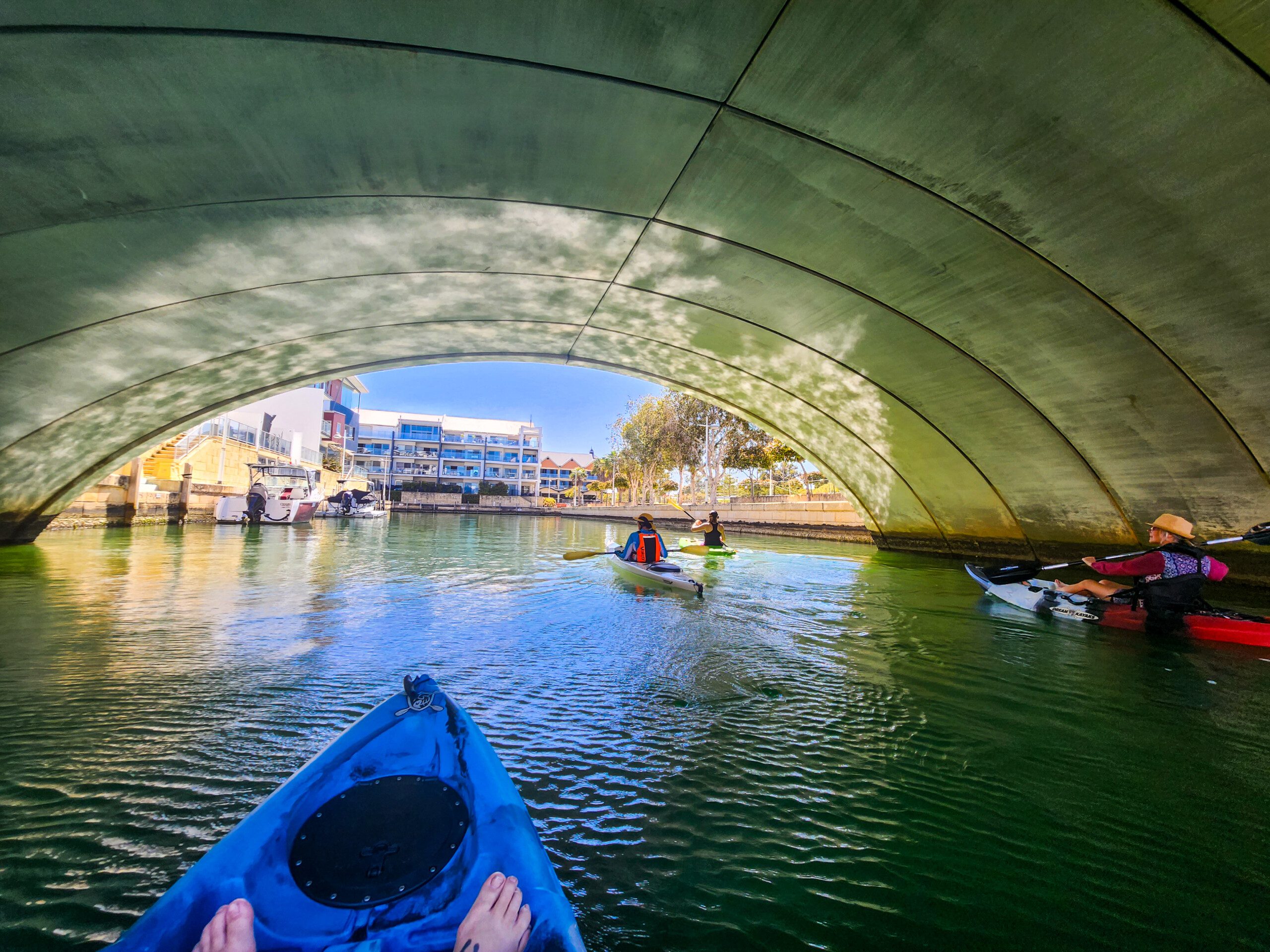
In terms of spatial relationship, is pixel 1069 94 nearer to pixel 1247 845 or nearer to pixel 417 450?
pixel 1247 845

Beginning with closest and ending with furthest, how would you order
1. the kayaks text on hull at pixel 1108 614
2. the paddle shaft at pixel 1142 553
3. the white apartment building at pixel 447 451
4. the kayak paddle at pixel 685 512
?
the kayaks text on hull at pixel 1108 614
the paddle shaft at pixel 1142 553
the kayak paddle at pixel 685 512
the white apartment building at pixel 447 451

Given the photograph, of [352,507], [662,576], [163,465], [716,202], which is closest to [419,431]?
[352,507]

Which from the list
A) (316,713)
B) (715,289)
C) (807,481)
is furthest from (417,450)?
(316,713)

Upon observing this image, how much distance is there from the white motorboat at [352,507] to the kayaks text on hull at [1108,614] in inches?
1656

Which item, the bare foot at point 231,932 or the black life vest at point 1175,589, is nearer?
the bare foot at point 231,932

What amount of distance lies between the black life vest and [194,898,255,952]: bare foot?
36.0 ft

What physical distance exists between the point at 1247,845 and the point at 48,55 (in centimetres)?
1137

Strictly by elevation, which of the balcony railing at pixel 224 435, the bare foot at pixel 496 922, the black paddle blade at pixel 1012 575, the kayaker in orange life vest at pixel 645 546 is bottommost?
the bare foot at pixel 496 922

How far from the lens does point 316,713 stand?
5020 millimetres

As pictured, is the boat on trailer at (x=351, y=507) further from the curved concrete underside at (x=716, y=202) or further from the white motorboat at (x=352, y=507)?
the curved concrete underside at (x=716, y=202)

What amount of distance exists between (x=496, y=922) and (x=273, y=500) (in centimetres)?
3511

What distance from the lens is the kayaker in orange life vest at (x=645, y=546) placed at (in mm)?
13750

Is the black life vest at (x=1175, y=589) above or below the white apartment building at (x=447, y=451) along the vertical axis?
below

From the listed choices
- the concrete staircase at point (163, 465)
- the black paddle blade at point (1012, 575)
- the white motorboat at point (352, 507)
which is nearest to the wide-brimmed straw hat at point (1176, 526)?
the black paddle blade at point (1012, 575)
